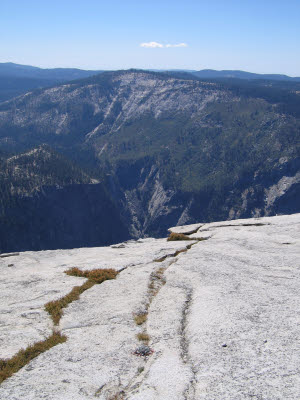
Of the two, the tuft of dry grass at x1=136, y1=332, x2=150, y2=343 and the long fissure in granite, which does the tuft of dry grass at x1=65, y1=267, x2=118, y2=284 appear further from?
the tuft of dry grass at x1=136, y1=332, x2=150, y2=343

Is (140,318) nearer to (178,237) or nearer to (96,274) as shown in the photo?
(96,274)

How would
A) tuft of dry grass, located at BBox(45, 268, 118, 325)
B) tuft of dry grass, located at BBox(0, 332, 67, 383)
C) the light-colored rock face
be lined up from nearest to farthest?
the light-colored rock face < tuft of dry grass, located at BBox(0, 332, 67, 383) < tuft of dry grass, located at BBox(45, 268, 118, 325)

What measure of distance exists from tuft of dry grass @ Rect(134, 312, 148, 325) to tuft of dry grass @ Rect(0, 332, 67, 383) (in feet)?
14.0

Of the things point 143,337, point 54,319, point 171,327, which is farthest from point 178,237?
point 143,337

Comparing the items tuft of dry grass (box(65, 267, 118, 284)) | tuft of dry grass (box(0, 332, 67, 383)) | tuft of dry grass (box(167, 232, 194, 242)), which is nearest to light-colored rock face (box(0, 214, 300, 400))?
tuft of dry grass (box(0, 332, 67, 383))

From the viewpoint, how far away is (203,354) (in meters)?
15.4

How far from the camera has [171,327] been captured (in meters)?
18.3

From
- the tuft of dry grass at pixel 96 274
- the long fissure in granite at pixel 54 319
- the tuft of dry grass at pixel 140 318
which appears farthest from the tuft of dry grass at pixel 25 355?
the tuft of dry grass at pixel 96 274

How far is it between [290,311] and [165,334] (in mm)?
7885

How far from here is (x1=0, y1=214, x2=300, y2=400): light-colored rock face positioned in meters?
13.4

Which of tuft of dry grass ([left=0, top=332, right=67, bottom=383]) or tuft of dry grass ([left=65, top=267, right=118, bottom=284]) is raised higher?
tuft of dry grass ([left=0, top=332, right=67, bottom=383])

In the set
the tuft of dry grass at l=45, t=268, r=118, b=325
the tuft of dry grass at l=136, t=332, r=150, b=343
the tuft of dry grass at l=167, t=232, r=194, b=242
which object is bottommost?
the tuft of dry grass at l=167, t=232, r=194, b=242

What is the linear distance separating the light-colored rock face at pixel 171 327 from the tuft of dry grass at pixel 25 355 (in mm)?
442

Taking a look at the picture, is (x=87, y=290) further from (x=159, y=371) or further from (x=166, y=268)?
(x=159, y=371)
